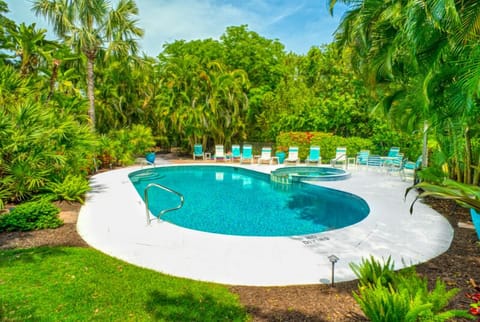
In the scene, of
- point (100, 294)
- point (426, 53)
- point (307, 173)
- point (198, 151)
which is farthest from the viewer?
point (198, 151)

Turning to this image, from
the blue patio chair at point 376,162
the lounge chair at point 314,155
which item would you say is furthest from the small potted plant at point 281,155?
the blue patio chair at point 376,162

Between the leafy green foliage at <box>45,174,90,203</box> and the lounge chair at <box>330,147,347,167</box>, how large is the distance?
12.3 meters

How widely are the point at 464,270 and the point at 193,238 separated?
179 inches

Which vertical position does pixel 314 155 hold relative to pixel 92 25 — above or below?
below

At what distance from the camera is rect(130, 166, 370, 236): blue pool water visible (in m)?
7.87

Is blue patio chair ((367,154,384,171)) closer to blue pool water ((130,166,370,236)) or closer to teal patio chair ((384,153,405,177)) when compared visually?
teal patio chair ((384,153,405,177))

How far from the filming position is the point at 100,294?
3777 millimetres

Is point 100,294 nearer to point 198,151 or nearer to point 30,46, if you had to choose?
point 30,46

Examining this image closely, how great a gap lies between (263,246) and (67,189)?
6.27 metres

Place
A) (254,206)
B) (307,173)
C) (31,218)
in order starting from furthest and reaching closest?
(307,173), (254,206), (31,218)

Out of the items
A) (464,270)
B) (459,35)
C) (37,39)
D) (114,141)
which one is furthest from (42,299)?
(114,141)

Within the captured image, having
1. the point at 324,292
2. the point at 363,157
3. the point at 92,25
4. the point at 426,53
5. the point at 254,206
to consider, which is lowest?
the point at 254,206

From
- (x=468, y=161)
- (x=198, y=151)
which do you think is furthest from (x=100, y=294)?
(x=198, y=151)

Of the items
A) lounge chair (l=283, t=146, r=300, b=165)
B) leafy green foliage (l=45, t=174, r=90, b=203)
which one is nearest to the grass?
leafy green foliage (l=45, t=174, r=90, b=203)
